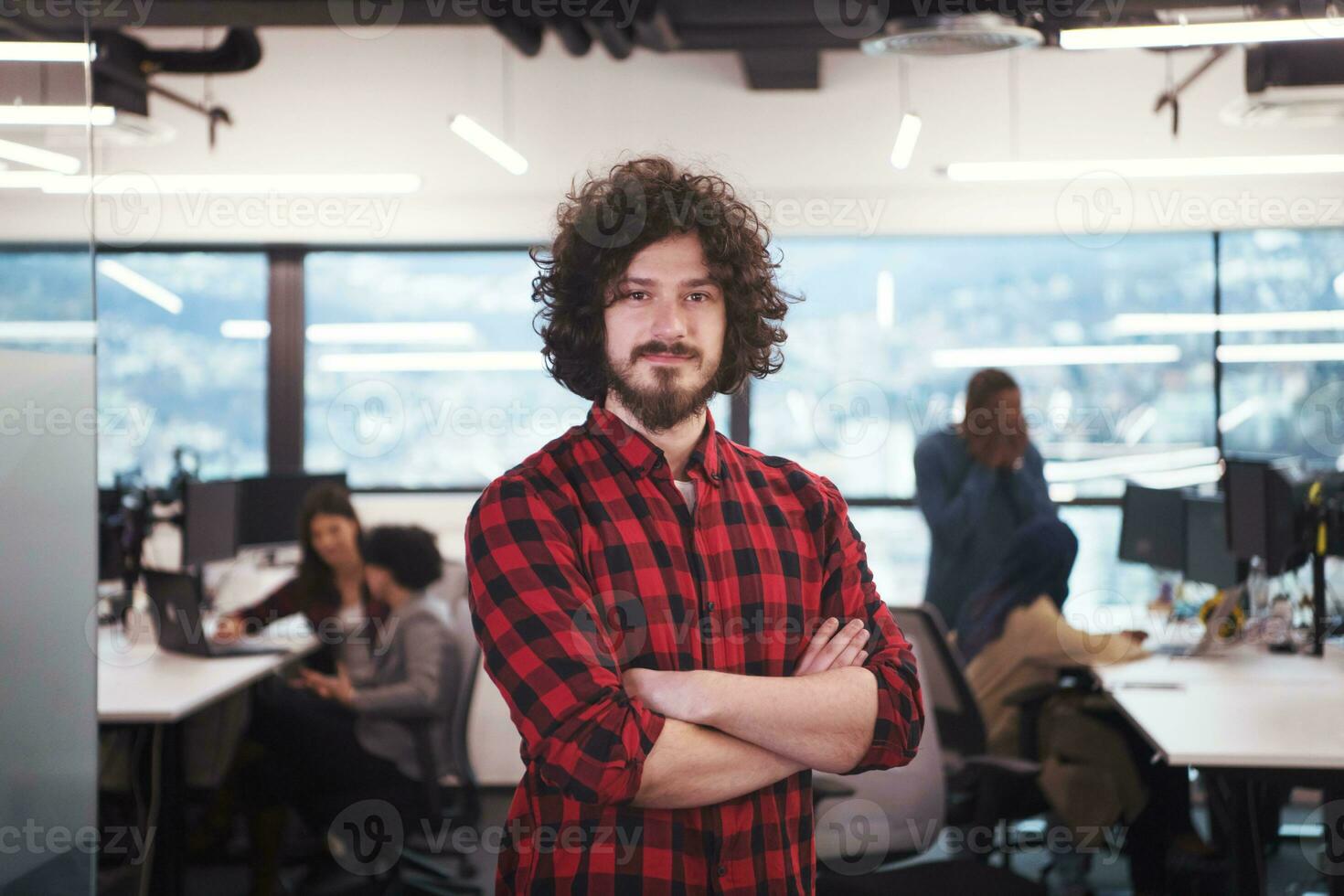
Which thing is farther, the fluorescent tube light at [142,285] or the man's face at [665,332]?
the fluorescent tube light at [142,285]

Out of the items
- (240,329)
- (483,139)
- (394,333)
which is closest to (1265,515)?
(483,139)

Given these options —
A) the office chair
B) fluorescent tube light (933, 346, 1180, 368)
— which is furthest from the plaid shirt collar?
fluorescent tube light (933, 346, 1180, 368)

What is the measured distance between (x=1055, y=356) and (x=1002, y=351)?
289 millimetres

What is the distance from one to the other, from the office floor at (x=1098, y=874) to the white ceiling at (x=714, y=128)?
3201mm

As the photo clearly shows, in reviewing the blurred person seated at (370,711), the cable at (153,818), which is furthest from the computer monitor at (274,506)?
the cable at (153,818)

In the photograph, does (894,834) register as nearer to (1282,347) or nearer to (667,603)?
(667,603)

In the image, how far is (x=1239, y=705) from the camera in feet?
10.1

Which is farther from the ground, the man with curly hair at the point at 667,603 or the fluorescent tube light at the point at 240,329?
the fluorescent tube light at the point at 240,329

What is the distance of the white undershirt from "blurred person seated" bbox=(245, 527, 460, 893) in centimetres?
186

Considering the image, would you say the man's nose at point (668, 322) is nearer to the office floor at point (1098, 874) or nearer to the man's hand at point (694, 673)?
the man's hand at point (694, 673)

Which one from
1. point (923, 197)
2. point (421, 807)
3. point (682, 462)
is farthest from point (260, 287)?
point (682, 462)

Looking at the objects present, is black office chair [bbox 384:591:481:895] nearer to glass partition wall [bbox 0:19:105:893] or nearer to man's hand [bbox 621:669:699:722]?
glass partition wall [bbox 0:19:105:893]

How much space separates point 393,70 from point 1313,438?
522 centimetres

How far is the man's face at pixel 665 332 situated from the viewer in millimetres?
1681
